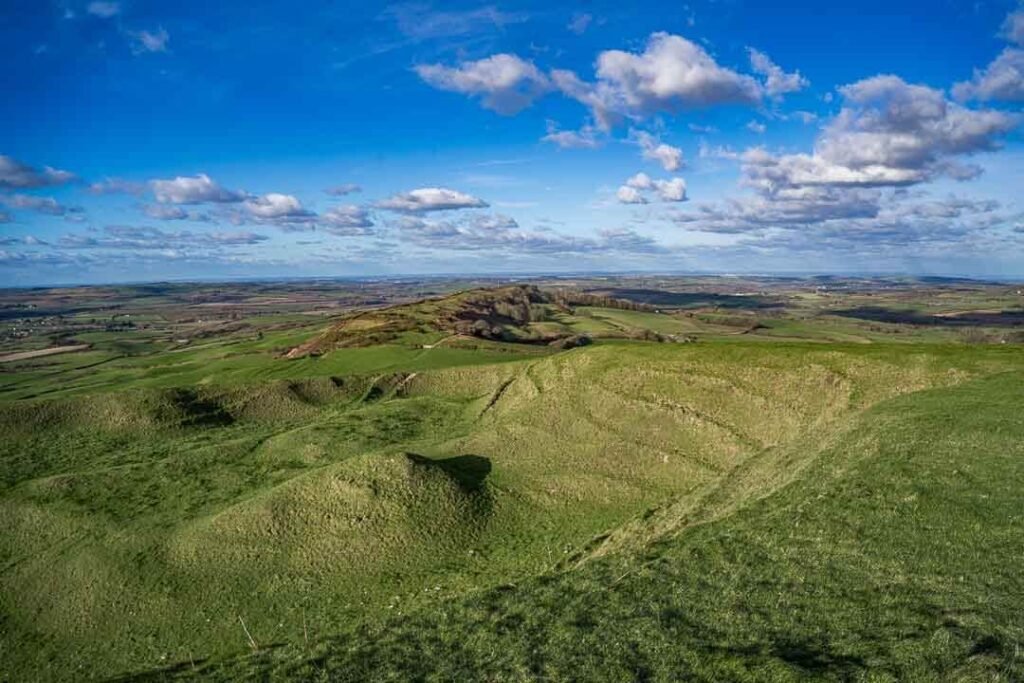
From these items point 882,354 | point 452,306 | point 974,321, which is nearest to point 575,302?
point 452,306

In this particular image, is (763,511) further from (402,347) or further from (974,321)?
(974,321)

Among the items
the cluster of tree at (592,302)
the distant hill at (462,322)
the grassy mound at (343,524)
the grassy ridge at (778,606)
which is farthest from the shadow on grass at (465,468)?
the cluster of tree at (592,302)

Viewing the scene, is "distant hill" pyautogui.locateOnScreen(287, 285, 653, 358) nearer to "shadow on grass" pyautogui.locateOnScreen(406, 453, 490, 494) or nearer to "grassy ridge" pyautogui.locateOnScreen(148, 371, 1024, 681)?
"shadow on grass" pyautogui.locateOnScreen(406, 453, 490, 494)

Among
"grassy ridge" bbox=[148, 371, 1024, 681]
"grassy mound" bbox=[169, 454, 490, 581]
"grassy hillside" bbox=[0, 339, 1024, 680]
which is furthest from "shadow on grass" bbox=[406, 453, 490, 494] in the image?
"grassy ridge" bbox=[148, 371, 1024, 681]

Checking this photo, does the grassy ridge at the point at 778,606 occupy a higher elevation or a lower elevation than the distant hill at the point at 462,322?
lower

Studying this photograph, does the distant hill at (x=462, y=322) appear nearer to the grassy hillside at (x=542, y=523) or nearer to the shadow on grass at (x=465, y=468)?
the grassy hillside at (x=542, y=523)

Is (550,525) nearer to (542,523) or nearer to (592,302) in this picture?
(542,523)
